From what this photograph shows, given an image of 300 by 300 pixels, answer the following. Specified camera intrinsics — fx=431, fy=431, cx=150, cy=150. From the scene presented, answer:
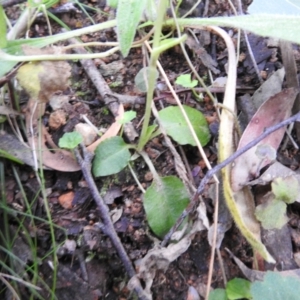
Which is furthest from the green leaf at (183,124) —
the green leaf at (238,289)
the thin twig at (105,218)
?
the green leaf at (238,289)

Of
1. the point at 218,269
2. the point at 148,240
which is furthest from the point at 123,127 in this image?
the point at 218,269

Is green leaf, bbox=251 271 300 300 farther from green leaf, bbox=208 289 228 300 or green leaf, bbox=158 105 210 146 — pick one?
→ green leaf, bbox=158 105 210 146

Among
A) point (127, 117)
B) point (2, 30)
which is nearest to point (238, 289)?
point (127, 117)

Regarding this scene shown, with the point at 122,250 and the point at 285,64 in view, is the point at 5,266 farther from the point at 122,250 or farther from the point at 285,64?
the point at 285,64

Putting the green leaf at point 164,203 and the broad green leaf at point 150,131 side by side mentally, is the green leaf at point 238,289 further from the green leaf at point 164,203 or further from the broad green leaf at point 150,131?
the broad green leaf at point 150,131

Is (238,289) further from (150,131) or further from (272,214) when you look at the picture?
(150,131)

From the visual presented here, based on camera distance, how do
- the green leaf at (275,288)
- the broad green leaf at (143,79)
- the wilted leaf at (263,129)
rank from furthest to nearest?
the broad green leaf at (143,79), the wilted leaf at (263,129), the green leaf at (275,288)

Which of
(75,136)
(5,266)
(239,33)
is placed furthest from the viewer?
(239,33)
